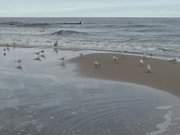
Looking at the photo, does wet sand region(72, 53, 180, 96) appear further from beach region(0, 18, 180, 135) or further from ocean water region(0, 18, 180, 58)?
ocean water region(0, 18, 180, 58)

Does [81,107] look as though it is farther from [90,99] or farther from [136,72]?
[136,72]

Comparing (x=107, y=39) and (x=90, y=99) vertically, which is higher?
(x=90, y=99)

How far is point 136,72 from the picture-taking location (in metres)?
12.7

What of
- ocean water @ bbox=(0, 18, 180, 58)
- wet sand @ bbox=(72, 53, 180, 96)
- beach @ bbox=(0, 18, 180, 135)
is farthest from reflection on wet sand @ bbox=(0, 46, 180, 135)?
ocean water @ bbox=(0, 18, 180, 58)

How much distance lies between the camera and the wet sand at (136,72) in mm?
10726

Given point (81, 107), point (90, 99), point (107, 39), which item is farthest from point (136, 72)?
point (107, 39)

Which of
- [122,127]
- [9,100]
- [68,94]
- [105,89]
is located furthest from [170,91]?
[9,100]

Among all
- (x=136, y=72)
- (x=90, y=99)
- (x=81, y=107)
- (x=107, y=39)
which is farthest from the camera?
(x=107, y=39)

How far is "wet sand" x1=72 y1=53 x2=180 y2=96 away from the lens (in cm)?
1073

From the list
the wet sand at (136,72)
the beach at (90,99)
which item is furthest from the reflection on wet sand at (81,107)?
the wet sand at (136,72)

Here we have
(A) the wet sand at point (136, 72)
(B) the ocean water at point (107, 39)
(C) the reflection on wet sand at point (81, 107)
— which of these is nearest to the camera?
(C) the reflection on wet sand at point (81, 107)

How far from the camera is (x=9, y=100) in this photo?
27.6ft

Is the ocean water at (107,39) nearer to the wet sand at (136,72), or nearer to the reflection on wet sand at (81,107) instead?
the wet sand at (136,72)

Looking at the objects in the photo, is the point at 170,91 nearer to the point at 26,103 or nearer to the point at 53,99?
the point at 53,99
